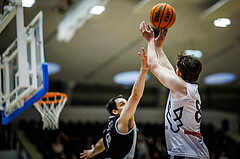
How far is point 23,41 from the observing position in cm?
504

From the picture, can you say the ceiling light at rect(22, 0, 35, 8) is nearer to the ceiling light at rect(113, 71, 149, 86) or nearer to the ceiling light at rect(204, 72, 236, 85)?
the ceiling light at rect(113, 71, 149, 86)

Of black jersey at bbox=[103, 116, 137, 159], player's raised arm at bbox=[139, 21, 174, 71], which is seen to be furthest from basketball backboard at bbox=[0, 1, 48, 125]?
player's raised arm at bbox=[139, 21, 174, 71]

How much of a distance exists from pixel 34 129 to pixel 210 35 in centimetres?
699

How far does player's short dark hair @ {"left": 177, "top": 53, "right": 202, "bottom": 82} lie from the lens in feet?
9.76

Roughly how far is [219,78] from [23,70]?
1181 centimetres

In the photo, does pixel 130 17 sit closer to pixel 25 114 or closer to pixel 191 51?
pixel 191 51

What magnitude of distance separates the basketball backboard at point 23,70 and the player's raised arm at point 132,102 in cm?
169

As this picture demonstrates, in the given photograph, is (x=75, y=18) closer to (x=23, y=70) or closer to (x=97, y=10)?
(x=97, y=10)

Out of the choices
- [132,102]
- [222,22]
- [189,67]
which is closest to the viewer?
[189,67]

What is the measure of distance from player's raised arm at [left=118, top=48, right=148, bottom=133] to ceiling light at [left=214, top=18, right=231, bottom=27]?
6.21 meters

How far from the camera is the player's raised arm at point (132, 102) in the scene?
11.6 ft

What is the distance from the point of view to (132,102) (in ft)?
12.1

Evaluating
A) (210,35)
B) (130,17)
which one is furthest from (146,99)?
(130,17)

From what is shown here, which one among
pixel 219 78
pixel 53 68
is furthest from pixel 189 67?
pixel 219 78
